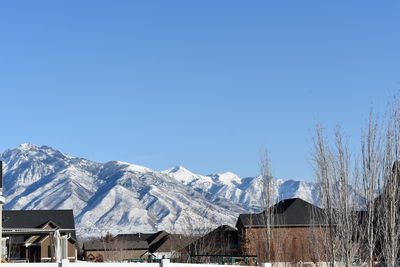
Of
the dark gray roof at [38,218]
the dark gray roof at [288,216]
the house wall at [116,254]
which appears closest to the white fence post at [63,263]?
the dark gray roof at [288,216]

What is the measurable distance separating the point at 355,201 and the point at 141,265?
1323 cm

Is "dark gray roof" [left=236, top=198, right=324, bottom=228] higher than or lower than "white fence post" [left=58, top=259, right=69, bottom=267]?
higher

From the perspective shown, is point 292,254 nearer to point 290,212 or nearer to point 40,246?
point 290,212

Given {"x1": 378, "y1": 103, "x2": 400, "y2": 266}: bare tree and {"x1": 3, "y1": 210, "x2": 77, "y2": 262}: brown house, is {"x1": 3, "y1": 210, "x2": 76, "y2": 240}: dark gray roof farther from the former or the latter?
{"x1": 378, "y1": 103, "x2": 400, "y2": 266}: bare tree

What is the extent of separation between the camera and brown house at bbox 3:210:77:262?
2636 inches

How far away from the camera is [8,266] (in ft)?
60.6

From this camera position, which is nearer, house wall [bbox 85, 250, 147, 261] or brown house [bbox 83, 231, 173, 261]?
house wall [bbox 85, 250, 147, 261]

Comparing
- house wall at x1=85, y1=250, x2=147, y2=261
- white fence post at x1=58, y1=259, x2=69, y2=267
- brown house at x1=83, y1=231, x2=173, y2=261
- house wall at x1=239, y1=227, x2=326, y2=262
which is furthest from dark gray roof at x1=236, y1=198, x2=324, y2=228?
white fence post at x1=58, y1=259, x2=69, y2=267

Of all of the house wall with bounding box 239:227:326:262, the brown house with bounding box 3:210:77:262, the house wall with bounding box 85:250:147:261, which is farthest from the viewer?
the house wall with bounding box 85:250:147:261

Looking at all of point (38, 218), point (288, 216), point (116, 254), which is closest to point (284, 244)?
point (288, 216)

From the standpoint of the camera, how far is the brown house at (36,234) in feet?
220

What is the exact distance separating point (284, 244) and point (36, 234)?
24.6m

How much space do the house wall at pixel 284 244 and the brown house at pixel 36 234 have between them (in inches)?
677

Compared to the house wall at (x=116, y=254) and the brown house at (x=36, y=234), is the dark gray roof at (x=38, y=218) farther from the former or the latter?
the house wall at (x=116, y=254)
